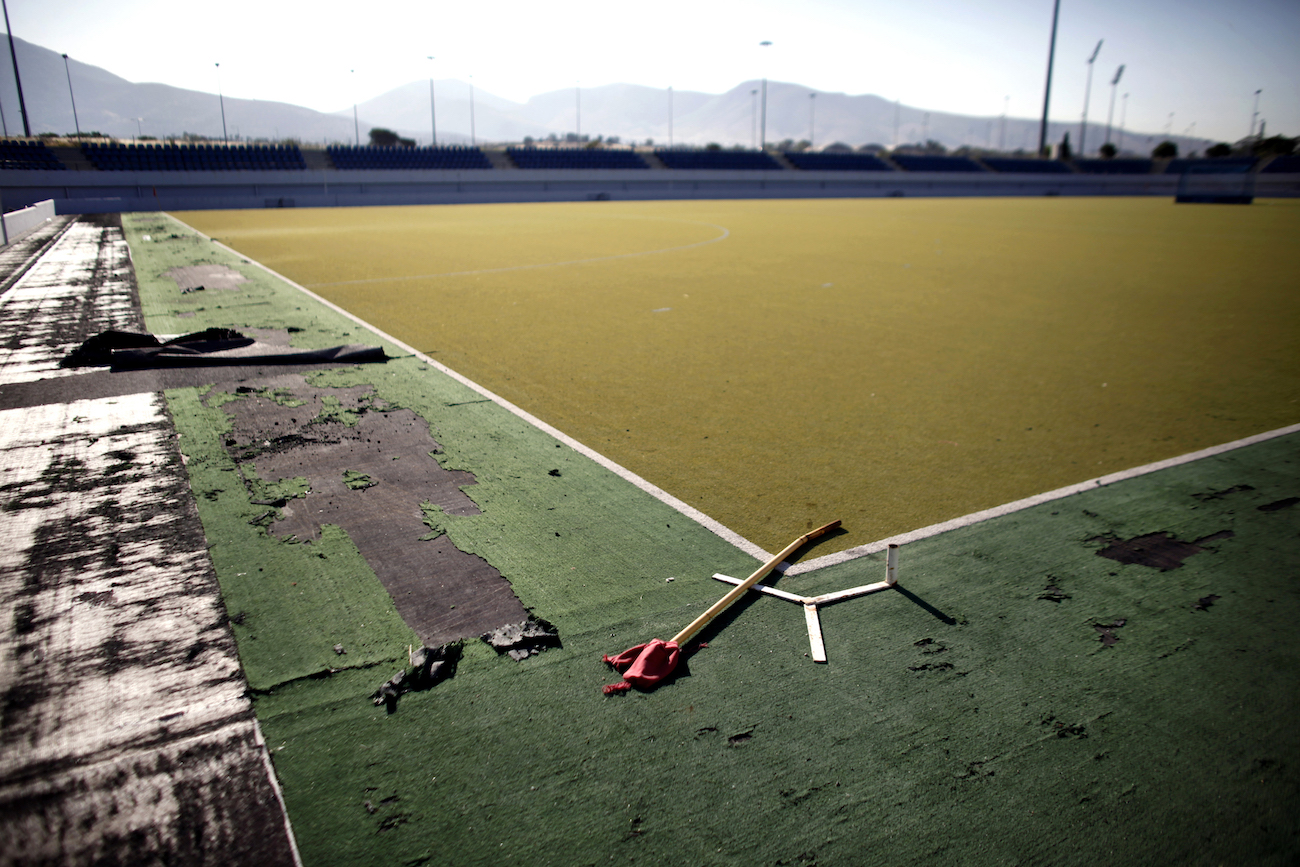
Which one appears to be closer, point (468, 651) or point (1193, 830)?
point (1193, 830)

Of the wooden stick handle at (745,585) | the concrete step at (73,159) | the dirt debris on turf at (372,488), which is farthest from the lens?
the concrete step at (73,159)

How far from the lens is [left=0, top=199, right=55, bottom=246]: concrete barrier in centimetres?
1734

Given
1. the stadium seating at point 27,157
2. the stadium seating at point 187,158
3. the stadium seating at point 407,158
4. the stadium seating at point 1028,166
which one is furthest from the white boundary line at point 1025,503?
the stadium seating at point 1028,166

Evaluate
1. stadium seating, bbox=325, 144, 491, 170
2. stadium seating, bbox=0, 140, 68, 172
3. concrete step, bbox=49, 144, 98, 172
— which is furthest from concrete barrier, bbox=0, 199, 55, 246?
stadium seating, bbox=325, 144, 491, 170

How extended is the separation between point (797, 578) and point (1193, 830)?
177 centimetres

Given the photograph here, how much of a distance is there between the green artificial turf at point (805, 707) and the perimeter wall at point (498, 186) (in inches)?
1186

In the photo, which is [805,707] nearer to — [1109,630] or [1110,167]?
[1109,630]

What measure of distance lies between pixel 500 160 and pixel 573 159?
4.88m

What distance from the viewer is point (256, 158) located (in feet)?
131

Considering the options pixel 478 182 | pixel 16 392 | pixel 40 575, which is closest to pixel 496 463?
pixel 40 575

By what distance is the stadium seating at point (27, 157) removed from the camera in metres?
30.4

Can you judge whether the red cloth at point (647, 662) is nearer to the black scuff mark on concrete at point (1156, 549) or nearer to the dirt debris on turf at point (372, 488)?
the dirt debris on turf at point (372, 488)

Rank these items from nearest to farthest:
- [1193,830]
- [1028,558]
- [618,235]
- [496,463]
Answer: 1. [1193,830]
2. [1028,558]
3. [496,463]
4. [618,235]

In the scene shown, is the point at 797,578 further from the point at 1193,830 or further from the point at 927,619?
the point at 1193,830
